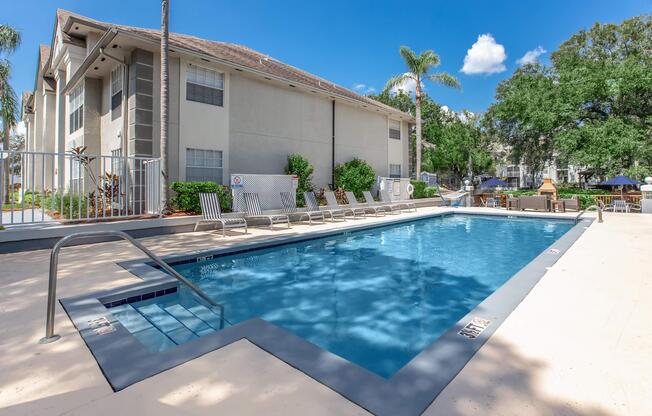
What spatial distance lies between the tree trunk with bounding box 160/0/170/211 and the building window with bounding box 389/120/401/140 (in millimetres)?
14547

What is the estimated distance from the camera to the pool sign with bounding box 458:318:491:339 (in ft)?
10.3

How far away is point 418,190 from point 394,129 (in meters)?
4.43

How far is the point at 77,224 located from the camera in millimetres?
7824

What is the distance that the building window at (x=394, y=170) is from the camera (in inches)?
836

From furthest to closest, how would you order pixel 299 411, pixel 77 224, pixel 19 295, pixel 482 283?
pixel 77 224
pixel 482 283
pixel 19 295
pixel 299 411

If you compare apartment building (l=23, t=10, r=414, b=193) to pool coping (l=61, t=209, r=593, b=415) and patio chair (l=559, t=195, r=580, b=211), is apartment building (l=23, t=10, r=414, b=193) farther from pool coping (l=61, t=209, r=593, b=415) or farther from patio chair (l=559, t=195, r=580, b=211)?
patio chair (l=559, t=195, r=580, b=211)

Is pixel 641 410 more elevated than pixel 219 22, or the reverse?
pixel 219 22

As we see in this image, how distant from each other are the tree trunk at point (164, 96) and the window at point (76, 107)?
6334mm

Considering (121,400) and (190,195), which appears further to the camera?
(190,195)

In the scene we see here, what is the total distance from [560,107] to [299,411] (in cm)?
2580

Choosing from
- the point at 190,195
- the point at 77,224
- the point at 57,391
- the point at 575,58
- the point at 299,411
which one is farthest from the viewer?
the point at 575,58

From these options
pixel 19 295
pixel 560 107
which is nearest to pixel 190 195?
pixel 19 295

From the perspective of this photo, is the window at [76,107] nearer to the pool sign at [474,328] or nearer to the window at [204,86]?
the window at [204,86]

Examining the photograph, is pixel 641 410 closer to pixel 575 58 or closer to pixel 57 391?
pixel 57 391
